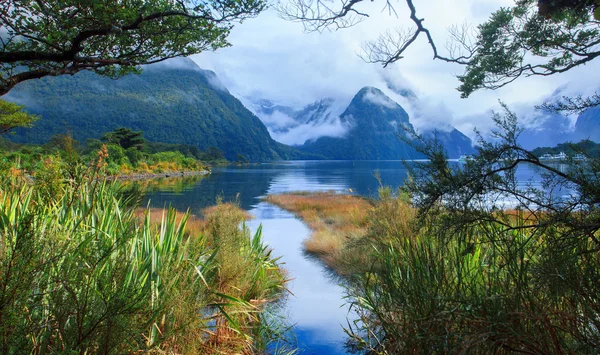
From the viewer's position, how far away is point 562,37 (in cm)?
488

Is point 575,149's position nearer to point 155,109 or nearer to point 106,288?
point 106,288

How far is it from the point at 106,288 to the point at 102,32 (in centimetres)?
401

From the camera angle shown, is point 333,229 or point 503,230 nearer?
point 503,230

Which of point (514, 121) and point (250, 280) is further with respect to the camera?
point (250, 280)

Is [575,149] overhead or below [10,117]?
below

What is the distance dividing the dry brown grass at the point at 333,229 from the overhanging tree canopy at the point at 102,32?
13.4ft

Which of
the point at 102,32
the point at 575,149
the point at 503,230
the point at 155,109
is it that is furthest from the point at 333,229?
the point at 155,109

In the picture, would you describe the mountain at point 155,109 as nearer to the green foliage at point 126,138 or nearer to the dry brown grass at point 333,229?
the green foliage at point 126,138

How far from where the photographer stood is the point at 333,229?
13.0 meters

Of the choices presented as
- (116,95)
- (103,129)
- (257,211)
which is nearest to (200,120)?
(116,95)

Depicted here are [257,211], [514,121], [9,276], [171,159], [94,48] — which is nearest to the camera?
[9,276]

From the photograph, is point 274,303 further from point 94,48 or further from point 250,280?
point 94,48

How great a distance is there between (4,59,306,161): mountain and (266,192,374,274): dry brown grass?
9152cm

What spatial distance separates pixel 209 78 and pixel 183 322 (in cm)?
20777
